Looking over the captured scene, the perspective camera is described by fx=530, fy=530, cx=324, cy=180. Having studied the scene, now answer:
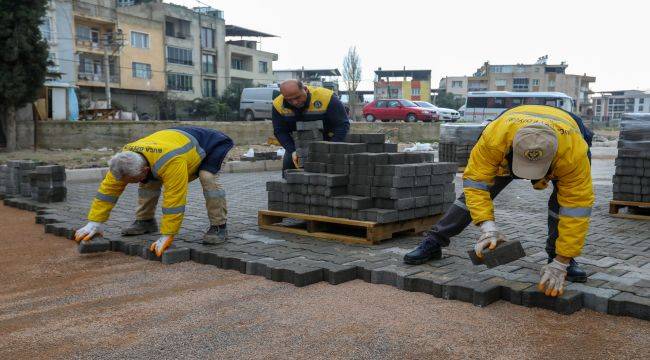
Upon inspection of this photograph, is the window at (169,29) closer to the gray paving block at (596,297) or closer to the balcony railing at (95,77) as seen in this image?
the balcony railing at (95,77)

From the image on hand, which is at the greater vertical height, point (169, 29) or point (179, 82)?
point (169, 29)

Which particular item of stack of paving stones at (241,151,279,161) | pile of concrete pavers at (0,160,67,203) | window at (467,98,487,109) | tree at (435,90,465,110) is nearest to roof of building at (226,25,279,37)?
tree at (435,90,465,110)

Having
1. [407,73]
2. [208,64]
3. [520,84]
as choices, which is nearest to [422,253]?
[208,64]

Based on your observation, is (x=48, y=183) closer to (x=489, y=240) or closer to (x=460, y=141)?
(x=489, y=240)

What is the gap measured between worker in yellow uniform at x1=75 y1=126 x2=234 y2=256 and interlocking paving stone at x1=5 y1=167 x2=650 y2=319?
0.31m

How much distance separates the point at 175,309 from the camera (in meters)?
3.72

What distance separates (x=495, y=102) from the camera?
31328mm

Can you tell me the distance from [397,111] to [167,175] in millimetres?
23772

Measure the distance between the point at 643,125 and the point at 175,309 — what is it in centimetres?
584

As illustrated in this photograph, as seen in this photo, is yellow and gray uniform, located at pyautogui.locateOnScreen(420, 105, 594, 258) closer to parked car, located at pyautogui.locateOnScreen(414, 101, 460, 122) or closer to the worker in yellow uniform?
the worker in yellow uniform

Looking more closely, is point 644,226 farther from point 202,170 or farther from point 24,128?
point 24,128

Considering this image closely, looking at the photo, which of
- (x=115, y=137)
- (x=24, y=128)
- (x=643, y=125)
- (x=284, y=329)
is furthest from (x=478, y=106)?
(x=284, y=329)

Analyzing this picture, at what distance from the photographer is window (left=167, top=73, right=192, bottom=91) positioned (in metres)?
43.0

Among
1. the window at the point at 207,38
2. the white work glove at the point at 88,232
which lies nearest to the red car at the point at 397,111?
the window at the point at 207,38
